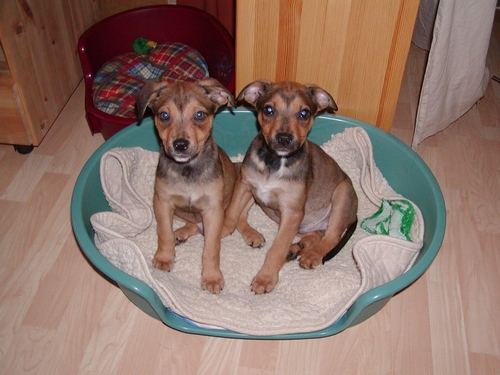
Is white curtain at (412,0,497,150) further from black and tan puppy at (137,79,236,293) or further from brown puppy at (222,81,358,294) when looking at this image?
black and tan puppy at (137,79,236,293)

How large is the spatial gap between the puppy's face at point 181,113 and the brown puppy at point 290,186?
303 millimetres

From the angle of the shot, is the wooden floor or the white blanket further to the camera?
the wooden floor

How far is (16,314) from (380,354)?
7.70ft

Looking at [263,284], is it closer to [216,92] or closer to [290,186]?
[290,186]

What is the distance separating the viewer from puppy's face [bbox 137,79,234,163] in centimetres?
272

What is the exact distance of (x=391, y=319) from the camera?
322cm

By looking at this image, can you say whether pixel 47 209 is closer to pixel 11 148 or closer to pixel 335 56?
pixel 11 148

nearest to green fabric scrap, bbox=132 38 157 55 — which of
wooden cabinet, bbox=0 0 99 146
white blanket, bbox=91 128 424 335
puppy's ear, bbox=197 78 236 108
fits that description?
wooden cabinet, bbox=0 0 99 146

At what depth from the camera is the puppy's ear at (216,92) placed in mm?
2936

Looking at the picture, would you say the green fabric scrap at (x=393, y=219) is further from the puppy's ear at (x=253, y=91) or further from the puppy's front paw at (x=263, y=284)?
Answer: the puppy's ear at (x=253, y=91)

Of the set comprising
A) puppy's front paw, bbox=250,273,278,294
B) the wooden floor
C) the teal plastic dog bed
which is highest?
the teal plastic dog bed

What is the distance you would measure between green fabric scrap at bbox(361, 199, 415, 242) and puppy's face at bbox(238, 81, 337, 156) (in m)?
1.03

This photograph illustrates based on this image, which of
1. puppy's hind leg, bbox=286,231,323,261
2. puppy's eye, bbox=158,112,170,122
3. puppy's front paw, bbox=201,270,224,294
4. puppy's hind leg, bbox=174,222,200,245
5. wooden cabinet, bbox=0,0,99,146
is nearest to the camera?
puppy's eye, bbox=158,112,170,122

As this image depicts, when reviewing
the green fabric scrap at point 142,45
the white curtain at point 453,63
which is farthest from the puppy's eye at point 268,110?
the green fabric scrap at point 142,45
